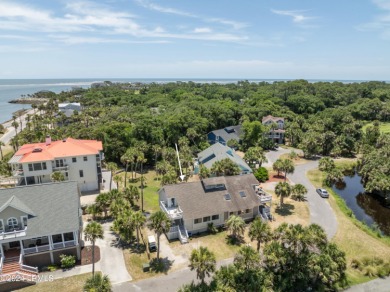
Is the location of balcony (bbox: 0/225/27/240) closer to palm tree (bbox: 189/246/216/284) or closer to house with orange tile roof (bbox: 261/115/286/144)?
palm tree (bbox: 189/246/216/284)

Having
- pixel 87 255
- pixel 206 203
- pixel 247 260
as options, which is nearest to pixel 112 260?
pixel 87 255

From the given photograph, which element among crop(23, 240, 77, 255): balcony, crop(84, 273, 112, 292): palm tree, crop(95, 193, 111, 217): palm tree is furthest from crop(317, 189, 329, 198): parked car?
crop(23, 240, 77, 255): balcony

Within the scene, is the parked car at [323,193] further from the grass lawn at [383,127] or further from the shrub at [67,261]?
the grass lawn at [383,127]

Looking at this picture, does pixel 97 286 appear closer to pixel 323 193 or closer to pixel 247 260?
pixel 247 260

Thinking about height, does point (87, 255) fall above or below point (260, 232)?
below

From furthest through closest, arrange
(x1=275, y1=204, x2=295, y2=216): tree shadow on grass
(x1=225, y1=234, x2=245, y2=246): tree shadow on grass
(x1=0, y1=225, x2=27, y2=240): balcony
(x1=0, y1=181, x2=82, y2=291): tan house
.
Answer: (x1=275, y1=204, x2=295, y2=216): tree shadow on grass
(x1=225, y1=234, x2=245, y2=246): tree shadow on grass
(x1=0, y1=181, x2=82, y2=291): tan house
(x1=0, y1=225, x2=27, y2=240): balcony

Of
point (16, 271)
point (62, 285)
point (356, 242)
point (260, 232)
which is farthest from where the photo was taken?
point (356, 242)
